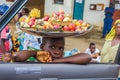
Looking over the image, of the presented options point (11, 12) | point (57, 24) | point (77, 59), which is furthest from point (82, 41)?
point (11, 12)

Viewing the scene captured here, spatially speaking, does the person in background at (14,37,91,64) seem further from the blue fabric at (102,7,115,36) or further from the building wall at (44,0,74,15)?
the building wall at (44,0,74,15)

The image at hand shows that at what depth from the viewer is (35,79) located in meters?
2.62

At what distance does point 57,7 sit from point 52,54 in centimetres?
1176

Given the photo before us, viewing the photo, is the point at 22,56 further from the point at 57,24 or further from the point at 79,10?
the point at 79,10

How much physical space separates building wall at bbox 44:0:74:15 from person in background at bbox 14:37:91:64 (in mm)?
10554

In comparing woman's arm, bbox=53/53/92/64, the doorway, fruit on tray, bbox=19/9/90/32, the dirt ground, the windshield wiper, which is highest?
the windshield wiper

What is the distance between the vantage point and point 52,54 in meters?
3.00

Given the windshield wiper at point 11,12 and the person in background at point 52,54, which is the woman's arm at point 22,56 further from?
the windshield wiper at point 11,12

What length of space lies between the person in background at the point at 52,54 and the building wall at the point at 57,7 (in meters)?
10.6

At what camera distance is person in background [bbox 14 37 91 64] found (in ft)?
9.11

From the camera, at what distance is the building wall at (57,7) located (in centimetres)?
1382

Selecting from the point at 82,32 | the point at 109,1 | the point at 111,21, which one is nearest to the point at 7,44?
the point at 82,32

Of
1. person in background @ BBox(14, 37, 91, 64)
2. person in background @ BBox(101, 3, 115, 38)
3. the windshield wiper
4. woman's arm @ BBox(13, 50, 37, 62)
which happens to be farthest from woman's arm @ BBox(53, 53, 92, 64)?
person in background @ BBox(101, 3, 115, 38)

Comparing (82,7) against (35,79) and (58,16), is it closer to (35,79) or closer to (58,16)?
(58,16)
